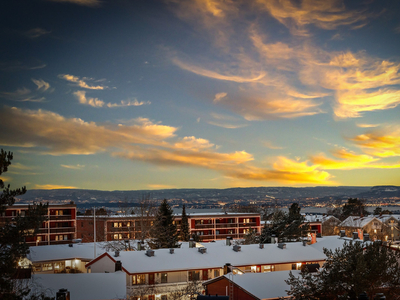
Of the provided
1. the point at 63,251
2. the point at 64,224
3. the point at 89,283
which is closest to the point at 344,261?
the point at 89,283

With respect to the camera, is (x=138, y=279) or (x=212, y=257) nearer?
(x=138, y=279)

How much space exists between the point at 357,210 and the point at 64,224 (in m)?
114

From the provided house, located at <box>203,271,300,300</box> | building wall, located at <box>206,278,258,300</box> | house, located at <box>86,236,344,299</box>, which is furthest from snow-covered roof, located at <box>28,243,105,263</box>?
house, located at <box>203,271,300,300</box>

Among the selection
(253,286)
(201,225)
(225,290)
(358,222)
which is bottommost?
(358,222)

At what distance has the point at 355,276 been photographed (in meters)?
20.0

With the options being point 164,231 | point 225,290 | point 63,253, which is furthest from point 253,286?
point 164,231

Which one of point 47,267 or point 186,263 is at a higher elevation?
point 186,263

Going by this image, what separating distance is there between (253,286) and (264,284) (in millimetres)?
980

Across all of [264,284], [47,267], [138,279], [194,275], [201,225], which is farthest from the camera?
[201,225]

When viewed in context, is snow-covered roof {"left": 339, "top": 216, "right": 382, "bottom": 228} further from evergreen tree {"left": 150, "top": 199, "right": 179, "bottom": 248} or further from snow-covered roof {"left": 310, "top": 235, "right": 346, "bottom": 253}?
evergreen tree {"left": 150, "top": 199, "right": 179, "bottom": 248}

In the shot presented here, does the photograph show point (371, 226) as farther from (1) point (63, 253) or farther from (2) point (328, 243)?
(1) point (63, 253)

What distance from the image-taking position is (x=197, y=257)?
4262cm

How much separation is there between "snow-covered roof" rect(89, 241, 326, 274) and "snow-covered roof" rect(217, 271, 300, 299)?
10.3 m

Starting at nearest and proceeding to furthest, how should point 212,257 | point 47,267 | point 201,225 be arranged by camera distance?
point 212,257, point 47,267, point 201,225
